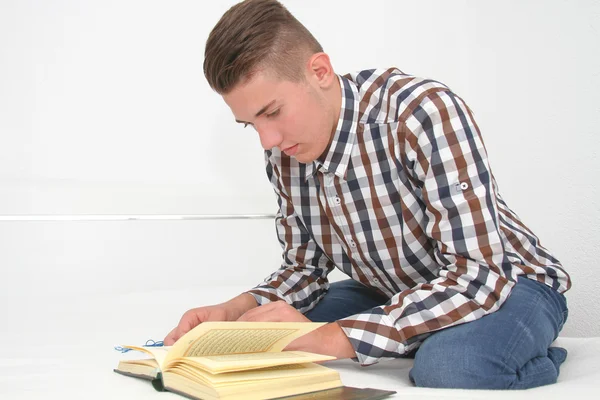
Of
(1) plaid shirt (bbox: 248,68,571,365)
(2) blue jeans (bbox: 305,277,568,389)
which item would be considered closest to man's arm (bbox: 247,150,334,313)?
(1) plaid shirt (bbox: 248,68,571,365)

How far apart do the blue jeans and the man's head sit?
43cm

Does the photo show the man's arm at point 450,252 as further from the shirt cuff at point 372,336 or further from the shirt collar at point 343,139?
the shirt collar at point 343,139

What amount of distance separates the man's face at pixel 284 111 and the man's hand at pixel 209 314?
313 millimetres

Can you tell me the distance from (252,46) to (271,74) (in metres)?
0.06

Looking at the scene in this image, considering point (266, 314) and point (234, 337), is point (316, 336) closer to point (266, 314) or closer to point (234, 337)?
point (266, 314)

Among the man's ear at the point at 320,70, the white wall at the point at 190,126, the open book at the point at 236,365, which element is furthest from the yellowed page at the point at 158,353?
the white wall at the point at 190,126

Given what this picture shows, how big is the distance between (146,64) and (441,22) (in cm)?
103

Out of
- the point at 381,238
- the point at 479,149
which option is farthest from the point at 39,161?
the point at 479,149

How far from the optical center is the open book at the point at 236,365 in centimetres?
83

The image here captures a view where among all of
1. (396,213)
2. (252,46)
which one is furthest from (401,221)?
(252,46)

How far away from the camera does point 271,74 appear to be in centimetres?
114

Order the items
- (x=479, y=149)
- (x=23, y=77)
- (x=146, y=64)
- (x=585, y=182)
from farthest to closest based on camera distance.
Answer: (x=146, y=64) < (x=23, y=77) < (x=585, y=182) < (x=479, y=149)

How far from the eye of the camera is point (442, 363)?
1.02 metres

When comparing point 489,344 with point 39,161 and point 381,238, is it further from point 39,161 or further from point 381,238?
point 39,161
